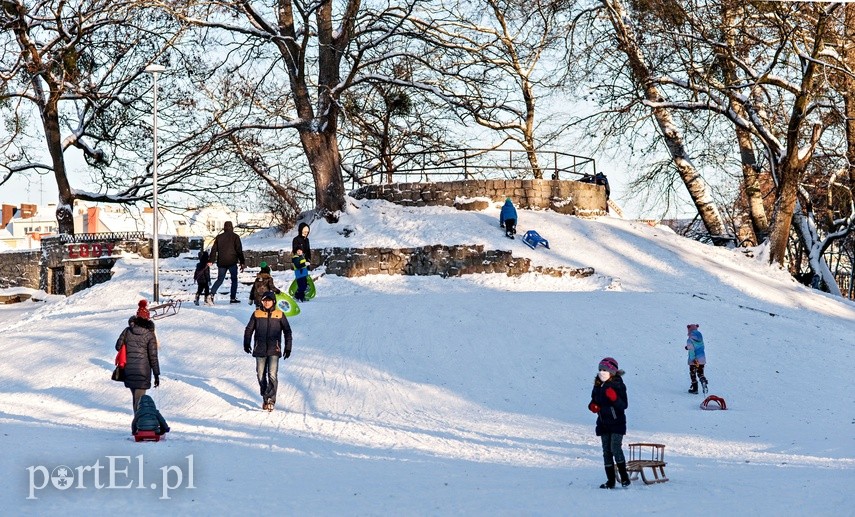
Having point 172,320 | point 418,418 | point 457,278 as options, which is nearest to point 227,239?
point 172,320

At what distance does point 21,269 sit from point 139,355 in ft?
98.6

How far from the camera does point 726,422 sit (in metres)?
13.6

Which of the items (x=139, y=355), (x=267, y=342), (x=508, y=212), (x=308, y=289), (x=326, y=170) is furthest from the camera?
(x=326, y=170)

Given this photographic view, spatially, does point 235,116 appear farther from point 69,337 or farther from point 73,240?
point 69,337

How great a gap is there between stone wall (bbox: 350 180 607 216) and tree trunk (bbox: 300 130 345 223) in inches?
55.2

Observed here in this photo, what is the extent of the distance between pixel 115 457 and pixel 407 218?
19063 millimetres

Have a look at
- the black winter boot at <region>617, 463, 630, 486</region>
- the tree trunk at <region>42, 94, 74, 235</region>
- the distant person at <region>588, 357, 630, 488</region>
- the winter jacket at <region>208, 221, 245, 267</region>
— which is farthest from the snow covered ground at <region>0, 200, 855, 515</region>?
the tree trunk at <region>42, 94, 74, 235</region>

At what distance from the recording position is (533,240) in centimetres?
2572

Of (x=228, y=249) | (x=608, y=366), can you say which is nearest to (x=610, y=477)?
(x=608, y=366)

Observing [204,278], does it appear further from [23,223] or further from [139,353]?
[23,223]

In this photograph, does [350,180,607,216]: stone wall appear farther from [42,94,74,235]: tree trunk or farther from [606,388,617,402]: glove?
[606,388,617,402]: glove

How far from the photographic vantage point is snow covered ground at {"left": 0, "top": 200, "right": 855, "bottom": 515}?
8.50 m

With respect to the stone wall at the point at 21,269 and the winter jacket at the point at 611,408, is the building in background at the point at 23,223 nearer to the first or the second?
the stone wall at the point at 21,269

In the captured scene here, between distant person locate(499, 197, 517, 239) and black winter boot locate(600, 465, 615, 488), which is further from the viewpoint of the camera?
distant person locate(499, 197, 517, 239)
